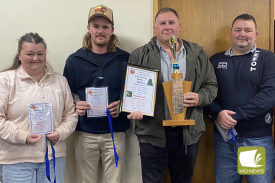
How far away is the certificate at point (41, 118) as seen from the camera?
5.03 ft

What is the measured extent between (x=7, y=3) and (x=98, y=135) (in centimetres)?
131

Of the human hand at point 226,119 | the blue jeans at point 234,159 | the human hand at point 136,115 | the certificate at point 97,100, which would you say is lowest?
the blue jeans at point 234,159

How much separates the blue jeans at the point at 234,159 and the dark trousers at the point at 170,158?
37 centimetres

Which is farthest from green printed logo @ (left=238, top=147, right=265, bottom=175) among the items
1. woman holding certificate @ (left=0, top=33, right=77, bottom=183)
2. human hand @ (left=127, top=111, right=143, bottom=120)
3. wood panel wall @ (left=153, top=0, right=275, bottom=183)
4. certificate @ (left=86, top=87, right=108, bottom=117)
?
woman holding certificate @ (left=0, top=33, right=77, bottom=183)

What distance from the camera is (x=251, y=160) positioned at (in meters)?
1.78

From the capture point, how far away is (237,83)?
1866mm

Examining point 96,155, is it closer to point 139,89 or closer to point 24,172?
point 24,172

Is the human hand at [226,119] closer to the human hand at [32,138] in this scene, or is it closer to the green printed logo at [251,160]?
the green printed logo at [251,160]

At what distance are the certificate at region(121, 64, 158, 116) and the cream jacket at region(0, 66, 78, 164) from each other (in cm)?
46

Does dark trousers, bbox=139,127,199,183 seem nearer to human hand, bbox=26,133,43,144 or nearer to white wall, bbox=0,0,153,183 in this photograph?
white wall, bbox=0,0,153,183

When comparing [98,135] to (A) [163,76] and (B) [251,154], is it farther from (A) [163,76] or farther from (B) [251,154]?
(B) [251,154]

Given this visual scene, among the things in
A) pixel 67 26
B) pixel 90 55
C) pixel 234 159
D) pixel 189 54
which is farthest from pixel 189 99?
pixel 67 26

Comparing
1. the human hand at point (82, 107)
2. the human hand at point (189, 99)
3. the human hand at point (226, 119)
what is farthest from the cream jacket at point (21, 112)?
the human hand at point (226, 119)

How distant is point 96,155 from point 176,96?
0.82 meters
